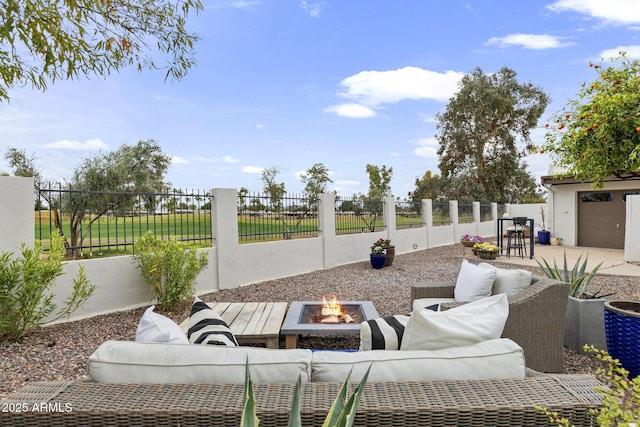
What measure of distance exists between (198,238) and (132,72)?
3.18 m

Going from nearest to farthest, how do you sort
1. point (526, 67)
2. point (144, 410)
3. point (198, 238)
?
point (144, 410) → point (198, 238) → point (526, 67)

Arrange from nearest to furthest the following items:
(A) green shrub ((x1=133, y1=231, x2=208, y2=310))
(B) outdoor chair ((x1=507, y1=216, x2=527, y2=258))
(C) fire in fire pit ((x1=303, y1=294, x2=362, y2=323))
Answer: (C) fire in fire pit ((x1=303, y1=294, x2=362, y2=323)) → (A) green shrub ((x1=133, y1=231, x2=208, y2=310)) → (B) outdoor chair ((x1=507, y1=216, x2=527, y2=258))

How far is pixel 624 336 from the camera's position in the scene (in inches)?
129

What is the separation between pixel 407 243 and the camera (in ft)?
46.8

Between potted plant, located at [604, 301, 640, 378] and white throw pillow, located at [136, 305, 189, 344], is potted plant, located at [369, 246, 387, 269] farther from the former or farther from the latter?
white throw pillow, located at [136, 305, 189, 344]

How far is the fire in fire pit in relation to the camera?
406cm

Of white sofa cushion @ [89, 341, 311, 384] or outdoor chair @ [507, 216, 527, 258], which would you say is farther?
outdoor chair @ [507, 216, 527, 258]

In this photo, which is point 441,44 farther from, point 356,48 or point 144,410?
point 144,410

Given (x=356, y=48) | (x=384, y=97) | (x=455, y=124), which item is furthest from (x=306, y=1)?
(x=455, y=124)

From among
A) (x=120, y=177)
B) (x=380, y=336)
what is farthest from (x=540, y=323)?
(x=120, y=177)

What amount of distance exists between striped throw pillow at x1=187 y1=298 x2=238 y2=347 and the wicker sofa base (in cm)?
51

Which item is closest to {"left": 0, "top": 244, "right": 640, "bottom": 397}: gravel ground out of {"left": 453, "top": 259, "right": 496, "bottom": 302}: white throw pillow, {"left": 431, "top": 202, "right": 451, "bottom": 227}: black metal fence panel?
{"left": 453, "top": 259, "right": 496, "bottom": 302}: white throw pillow

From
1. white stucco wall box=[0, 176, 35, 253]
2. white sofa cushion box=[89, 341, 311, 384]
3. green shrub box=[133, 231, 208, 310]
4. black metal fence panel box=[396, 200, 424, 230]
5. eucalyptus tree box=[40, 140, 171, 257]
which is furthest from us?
black metal fence panel box=[396, 200, 424, 230]

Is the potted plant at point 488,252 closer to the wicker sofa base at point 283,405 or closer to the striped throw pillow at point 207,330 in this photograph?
the striped throw pillow at point 207,330
